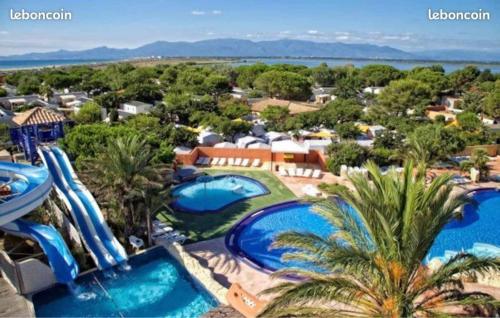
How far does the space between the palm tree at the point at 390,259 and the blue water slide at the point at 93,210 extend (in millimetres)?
8293

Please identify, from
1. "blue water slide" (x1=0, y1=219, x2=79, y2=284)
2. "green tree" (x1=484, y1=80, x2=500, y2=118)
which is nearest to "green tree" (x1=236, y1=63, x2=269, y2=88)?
"green tree" (x1=484, y1=80, x2=500, y2=118)

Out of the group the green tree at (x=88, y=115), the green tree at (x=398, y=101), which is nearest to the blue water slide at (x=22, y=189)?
the green tree at (x=88, y=115)

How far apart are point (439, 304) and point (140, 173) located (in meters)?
10.0

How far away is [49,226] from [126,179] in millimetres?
2873

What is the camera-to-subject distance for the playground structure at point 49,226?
421 inches

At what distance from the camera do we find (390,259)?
17.7 ft

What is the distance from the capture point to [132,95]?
135 feet

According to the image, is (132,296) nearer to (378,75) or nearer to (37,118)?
(37,118)

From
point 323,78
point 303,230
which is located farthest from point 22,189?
point 323,78

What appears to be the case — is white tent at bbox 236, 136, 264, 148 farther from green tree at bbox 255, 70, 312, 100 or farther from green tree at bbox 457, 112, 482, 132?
green tree at bbox 255, 70, 312, 100

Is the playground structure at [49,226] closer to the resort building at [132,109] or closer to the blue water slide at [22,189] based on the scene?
the blue water slide at [22,189]

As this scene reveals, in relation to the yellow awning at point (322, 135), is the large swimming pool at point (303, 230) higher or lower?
lower

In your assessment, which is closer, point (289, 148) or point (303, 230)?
point (303, 230)

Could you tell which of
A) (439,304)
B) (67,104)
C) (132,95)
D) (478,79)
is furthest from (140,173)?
(478,79)
